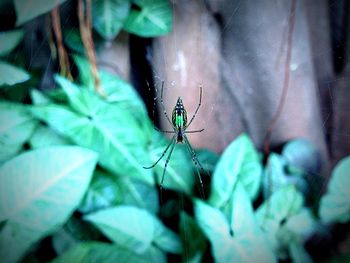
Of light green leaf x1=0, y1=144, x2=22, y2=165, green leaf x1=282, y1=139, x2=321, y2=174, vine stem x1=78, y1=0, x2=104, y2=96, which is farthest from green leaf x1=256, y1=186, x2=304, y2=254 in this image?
light green leaf x1=0, y1=144, x2=22, y2=165

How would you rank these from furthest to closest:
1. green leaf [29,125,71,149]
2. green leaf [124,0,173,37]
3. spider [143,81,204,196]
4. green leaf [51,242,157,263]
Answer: spider [143,81,204,196] < green leaf [124,0,173,37] < green leaf [29,125,71,149] < green leaf [51,242,157,263]

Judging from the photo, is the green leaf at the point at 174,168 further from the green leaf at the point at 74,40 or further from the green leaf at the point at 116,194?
the green leaf at the point at 74,40

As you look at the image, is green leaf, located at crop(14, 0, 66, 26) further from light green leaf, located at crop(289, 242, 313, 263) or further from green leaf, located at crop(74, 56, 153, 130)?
light green leaf, located at crop(289, 242, 313, 263)

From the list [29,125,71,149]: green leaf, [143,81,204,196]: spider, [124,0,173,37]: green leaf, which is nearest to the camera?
[29,125,71,149]: green leaf

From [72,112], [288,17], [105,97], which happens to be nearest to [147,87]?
[105,97]

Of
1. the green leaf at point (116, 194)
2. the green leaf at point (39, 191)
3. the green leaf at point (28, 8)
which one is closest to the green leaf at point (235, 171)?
the green leaf at point (116, 194)

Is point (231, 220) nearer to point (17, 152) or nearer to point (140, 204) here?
point (140, 204)

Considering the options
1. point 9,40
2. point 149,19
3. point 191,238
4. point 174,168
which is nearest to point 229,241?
point 191,238
